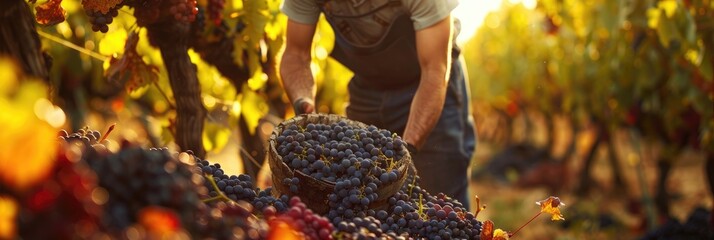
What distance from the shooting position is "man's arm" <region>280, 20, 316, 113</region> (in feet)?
8.61

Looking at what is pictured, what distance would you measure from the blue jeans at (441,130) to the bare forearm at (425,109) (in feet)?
1.90

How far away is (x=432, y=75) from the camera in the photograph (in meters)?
2.41

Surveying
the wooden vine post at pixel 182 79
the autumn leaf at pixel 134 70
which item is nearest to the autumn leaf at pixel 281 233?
the wooden vine post at pixel 182 79

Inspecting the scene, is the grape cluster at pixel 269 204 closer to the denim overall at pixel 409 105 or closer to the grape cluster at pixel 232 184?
the grape cluster at pixel 232 184

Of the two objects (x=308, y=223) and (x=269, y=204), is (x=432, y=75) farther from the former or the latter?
(x=308, y=223)

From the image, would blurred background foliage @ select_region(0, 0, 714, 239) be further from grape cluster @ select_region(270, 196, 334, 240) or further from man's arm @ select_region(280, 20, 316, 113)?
grape cluster @ select_region(270, 196, 334, 240)

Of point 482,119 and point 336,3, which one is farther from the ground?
point 482,119

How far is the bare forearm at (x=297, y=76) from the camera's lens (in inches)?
103

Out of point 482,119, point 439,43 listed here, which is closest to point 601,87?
point 439,43

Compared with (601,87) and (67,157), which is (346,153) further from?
(601,87)

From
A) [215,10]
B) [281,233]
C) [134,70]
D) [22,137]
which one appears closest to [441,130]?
[215,10]

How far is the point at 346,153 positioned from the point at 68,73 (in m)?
4.71

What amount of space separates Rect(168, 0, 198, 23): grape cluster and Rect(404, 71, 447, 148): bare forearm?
72cm

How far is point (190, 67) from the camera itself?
2.60m
